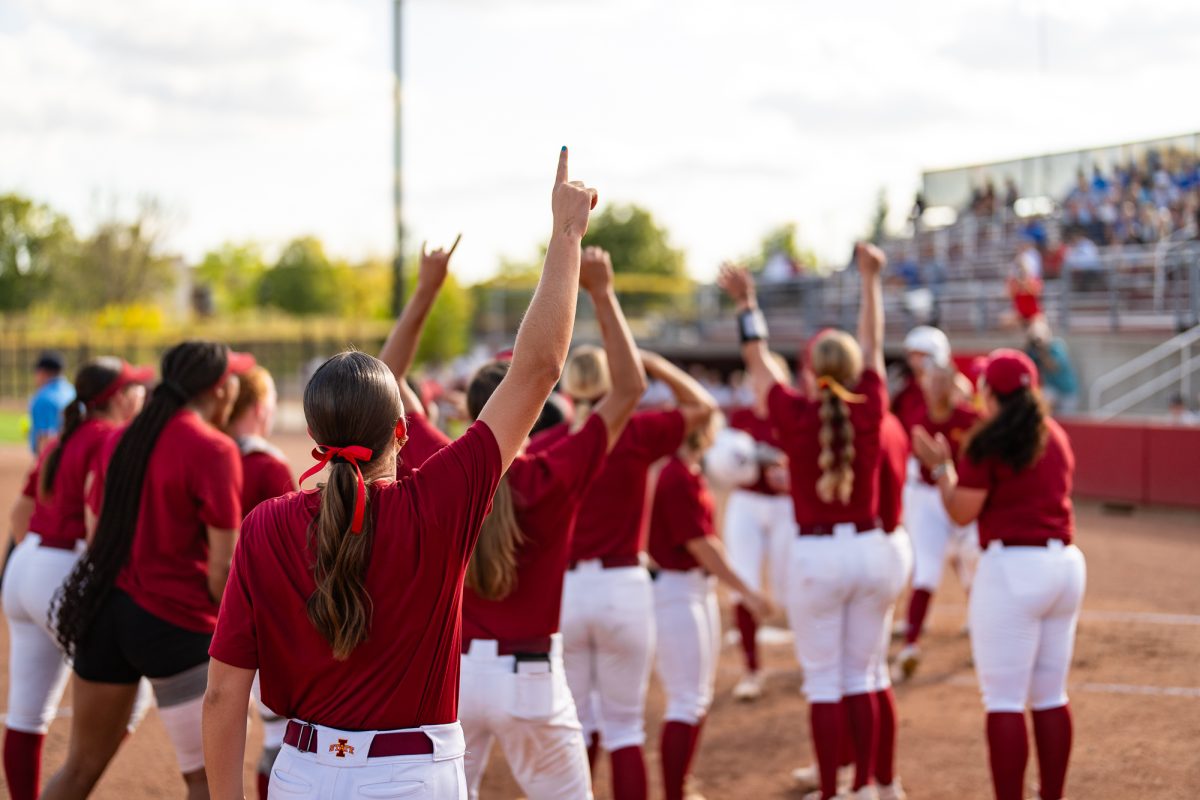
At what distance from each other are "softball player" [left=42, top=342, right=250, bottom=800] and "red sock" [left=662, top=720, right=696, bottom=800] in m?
2.14

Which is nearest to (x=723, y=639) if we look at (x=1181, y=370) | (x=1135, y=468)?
(x=1135, y=468)

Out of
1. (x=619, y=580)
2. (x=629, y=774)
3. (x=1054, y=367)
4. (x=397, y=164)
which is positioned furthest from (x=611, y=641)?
(x=397, y=164)

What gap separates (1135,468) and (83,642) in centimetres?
1426

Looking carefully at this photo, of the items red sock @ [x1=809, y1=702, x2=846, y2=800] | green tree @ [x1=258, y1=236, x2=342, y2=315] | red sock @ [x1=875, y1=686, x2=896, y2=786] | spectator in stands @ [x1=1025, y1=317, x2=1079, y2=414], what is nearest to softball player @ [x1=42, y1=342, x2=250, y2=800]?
red sock @ [x1=809, y1=702, x2=846, y2=800]

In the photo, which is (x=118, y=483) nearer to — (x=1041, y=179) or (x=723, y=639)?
(x=723, y=639)

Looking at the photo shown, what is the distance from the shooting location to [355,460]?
2549 millimetres

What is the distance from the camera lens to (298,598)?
2.54 m

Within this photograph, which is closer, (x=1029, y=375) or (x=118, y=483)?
(x=118, y=483)

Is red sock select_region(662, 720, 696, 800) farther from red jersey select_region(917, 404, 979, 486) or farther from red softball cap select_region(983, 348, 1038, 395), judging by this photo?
red jersey select_region(917, 404, 979, 486)

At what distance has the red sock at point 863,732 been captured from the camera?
18.0ft

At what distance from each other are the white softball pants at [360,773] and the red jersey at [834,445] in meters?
3.07

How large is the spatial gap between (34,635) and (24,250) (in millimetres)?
56687

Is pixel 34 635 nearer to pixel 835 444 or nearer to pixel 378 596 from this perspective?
pixel 378 596

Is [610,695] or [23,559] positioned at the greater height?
[23,559]
